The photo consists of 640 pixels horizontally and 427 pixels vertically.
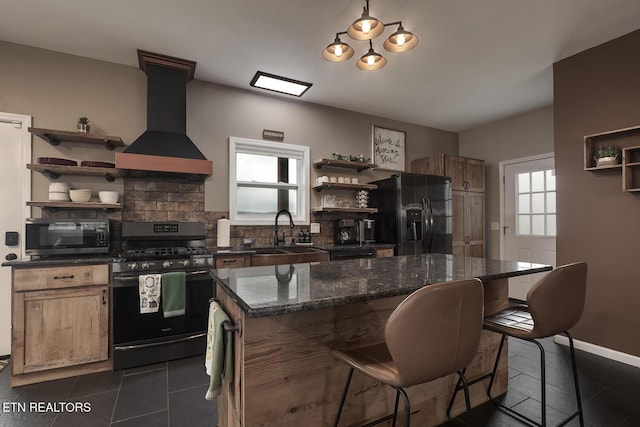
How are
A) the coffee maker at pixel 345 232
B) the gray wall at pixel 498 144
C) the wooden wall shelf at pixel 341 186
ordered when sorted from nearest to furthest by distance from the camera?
the wooden wall shelf at pixel 341 186
the coffee maker at pixel 345 232
the gray wall at pixel 498 144

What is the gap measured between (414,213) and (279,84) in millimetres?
2384

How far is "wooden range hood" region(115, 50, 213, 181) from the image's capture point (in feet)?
9.46

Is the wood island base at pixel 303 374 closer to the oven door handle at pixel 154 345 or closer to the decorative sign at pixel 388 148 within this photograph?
the oven door handle at pixel 154 345

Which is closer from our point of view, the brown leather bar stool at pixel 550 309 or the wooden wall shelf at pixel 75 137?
the brown leather bar stool at pixel 550 309

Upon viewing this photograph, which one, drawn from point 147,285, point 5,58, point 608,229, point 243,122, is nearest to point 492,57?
point 608,229

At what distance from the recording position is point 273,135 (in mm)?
3871

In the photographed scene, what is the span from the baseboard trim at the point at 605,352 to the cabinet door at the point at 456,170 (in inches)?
92.7

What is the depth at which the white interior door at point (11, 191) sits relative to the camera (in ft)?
8.87

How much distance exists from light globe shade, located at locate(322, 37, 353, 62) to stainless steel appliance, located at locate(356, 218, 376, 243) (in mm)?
2360

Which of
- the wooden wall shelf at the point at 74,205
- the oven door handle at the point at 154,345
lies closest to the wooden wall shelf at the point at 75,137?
the wooden wall shelf at the point at 74,205

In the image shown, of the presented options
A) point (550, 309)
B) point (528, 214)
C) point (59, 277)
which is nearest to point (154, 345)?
point (59, 277)

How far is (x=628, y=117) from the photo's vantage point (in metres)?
2.64

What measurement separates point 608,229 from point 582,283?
1.67m

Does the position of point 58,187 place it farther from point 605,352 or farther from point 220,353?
point 605,352
